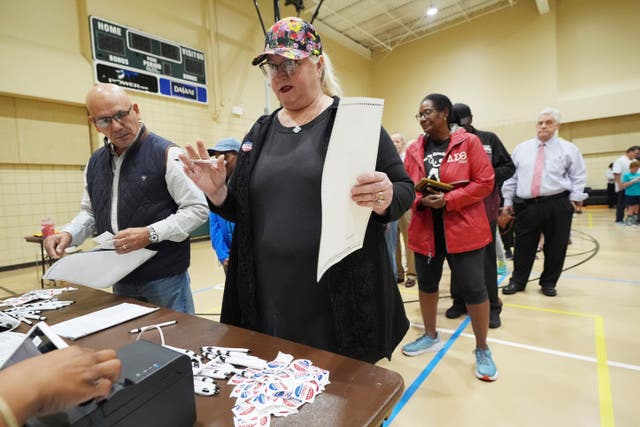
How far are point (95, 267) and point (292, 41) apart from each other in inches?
40.3

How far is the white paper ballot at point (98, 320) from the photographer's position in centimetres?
98

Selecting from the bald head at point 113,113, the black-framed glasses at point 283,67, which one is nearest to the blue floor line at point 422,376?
the black-framed glasses at point 283,67

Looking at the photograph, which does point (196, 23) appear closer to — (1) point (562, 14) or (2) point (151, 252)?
(2) point (151, 252)

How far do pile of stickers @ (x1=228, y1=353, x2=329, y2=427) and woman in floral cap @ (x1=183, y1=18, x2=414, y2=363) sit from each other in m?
0.26

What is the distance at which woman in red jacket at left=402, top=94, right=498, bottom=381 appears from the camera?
73.7 inches

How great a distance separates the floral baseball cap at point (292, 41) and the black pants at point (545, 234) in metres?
2.92

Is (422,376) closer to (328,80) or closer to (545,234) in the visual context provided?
(328,80)

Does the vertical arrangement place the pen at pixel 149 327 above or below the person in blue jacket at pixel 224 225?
below

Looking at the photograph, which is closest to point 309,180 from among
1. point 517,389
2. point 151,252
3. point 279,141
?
point 279,141

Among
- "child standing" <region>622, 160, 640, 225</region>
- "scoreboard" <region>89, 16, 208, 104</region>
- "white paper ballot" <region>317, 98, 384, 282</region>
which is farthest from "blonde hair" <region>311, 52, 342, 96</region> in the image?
"child standing" <region>622, 160, 640, 225</region>

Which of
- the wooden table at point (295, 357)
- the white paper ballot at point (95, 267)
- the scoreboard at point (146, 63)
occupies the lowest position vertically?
the wooden table at point (295, 357)

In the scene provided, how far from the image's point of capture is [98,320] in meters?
1.07

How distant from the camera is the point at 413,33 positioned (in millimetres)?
11062

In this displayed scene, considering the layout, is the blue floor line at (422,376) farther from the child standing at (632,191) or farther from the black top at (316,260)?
the child standing at (632,191)
